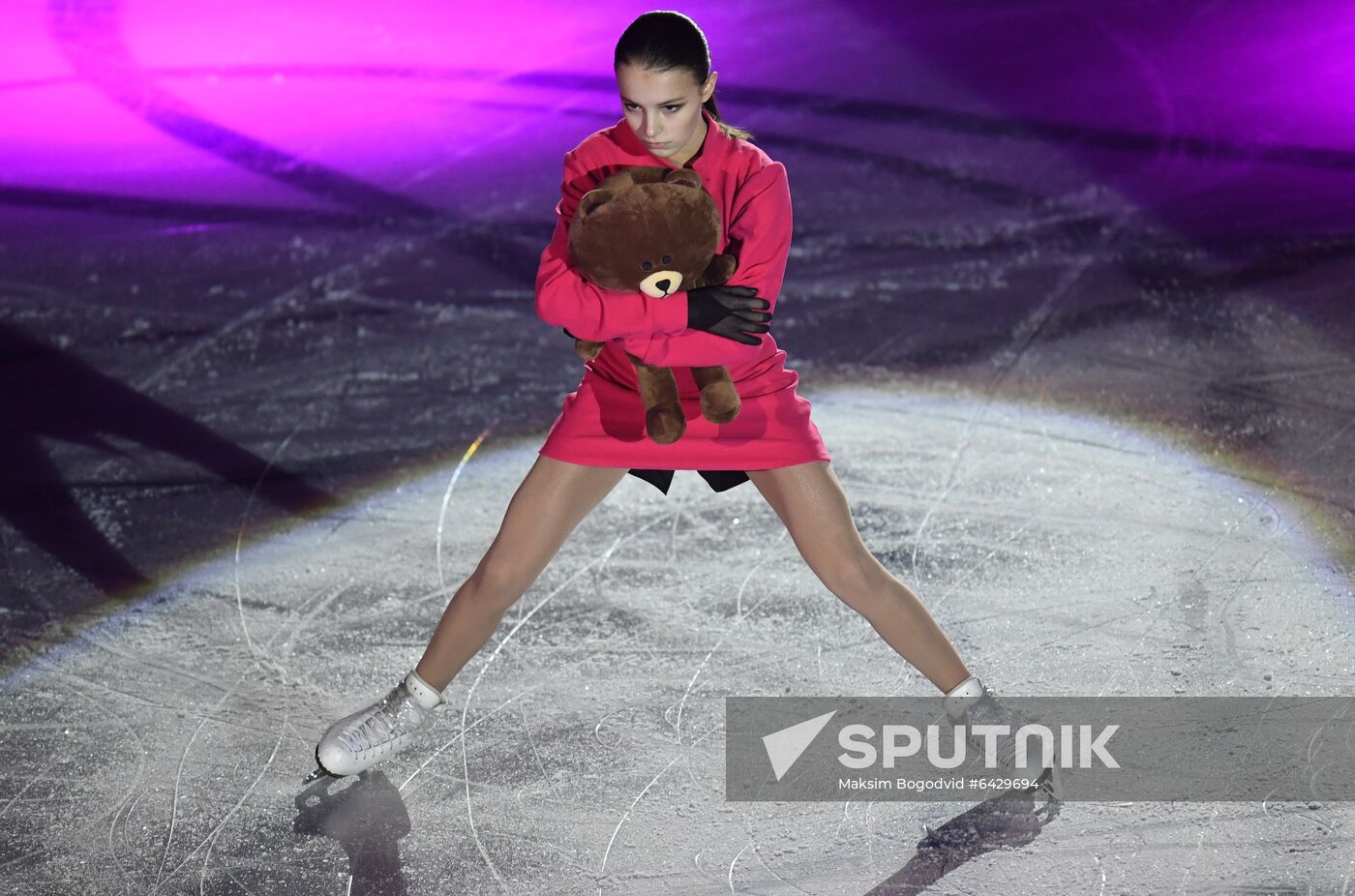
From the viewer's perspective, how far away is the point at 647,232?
2.78 metres

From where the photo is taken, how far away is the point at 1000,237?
7066mm

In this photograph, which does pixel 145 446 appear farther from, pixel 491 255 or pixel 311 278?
pixel 491 255

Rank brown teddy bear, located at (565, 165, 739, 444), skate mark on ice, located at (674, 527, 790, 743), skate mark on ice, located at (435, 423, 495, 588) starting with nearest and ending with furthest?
brown teddy bear, located at (565, 165, 739, 444) < skate mark on ice, located at (674, 527, 790, 743) < skate mark on ice, located at (435, 423, 495, 588)

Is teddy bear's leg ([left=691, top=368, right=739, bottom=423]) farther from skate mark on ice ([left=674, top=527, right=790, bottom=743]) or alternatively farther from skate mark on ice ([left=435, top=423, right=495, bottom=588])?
skate mark on ice ([left=435, top=423, right=495, bottom=588])

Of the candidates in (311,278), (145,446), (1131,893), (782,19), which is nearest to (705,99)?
(1131,893)

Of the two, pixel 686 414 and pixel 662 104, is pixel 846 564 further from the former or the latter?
pixel 662 104

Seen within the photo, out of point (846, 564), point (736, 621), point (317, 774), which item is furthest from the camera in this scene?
point (736, 621)

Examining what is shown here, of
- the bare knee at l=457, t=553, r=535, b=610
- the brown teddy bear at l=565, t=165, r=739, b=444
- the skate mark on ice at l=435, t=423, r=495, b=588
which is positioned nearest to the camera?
the brown teddy bear at l=565, t=165, r=739, b=444

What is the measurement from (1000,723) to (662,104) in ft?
5.19

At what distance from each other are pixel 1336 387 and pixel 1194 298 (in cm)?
95

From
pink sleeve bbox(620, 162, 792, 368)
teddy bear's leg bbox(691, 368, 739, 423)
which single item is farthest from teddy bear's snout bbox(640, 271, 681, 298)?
teddy bear's leg bbox(691, 368, 739, 423)

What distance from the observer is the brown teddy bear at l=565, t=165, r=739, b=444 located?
9.09 feet

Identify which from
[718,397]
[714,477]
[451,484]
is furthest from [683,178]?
[451,484]

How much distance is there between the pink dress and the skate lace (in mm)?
728
